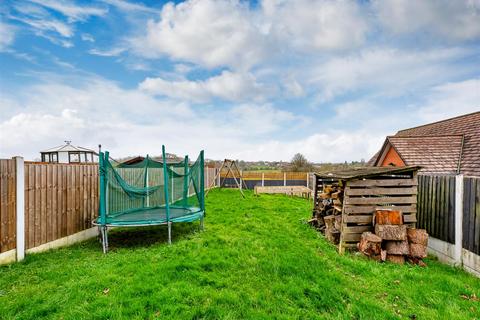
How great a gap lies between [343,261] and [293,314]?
7.62 ft

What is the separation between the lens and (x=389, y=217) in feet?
17.6

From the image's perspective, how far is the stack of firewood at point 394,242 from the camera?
16.5ft

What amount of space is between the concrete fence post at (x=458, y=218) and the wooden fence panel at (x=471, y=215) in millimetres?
75

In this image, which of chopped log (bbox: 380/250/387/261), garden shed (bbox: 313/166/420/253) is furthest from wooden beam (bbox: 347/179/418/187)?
chopped log (bbox: 380/250/387/261)

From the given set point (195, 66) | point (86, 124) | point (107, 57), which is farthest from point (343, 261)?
point (86, 124)

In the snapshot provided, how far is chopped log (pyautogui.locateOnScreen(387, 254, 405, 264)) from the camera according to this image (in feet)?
16.4

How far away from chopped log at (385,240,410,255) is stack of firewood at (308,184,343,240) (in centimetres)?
121

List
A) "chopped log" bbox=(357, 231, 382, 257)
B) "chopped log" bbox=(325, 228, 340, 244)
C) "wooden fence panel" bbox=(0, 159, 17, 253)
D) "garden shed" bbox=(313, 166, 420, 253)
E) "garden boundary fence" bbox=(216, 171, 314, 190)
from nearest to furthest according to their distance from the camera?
"wooden fence panel" bbox=(0, 159, 17, 253)
"chopped log" bbox=(357, 231, 382, 257)
"garden shed" bbox=(313, 166, 420, 253)
"chopped log" bbox=(325, 228, 340, 244)
"garden boundary fence" bbox=(216, 171, 314, 190)

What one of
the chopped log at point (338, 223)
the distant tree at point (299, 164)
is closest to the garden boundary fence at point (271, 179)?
the distant tree at point (299, 164)

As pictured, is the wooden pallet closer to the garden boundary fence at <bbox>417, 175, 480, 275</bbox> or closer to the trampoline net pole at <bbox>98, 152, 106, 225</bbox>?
the garden boundary fence at <bbox>417, 175, 480, 275</bbox>

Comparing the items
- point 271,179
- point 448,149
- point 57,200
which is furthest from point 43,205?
point 271,179

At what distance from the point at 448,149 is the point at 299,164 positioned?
2183 cm

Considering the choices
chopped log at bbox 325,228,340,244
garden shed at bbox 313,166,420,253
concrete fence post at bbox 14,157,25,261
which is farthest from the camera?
chopped log at bbox 325,228,340,244

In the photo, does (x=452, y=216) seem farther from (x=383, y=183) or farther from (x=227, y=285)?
(x=227, y=285)
